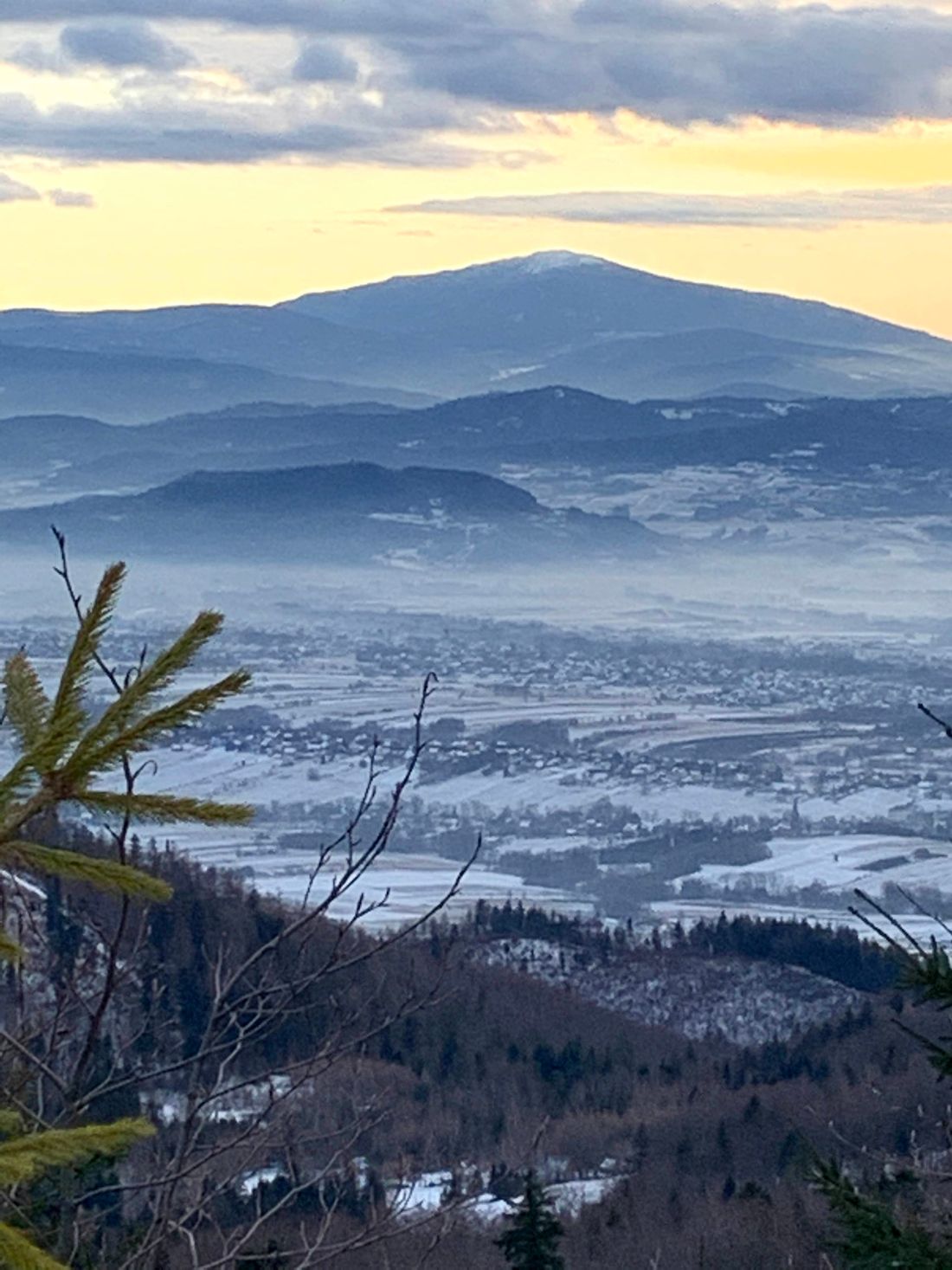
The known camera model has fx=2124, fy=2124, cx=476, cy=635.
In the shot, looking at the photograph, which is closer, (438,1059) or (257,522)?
(438,1059)

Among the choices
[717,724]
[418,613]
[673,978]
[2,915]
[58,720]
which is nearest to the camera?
[58,720]

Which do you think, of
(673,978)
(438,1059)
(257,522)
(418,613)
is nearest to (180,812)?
(438,1059)

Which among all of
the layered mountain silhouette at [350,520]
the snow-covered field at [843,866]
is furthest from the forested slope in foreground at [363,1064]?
the layered mountain silhouette at [350,520]

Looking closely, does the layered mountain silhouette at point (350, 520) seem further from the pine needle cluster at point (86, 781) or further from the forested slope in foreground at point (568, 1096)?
the pine needle cluster at point (86, 781)

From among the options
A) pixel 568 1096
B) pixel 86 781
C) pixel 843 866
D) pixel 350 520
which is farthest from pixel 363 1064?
pixel 350 520

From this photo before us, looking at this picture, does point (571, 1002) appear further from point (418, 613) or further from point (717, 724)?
point (418, 613)

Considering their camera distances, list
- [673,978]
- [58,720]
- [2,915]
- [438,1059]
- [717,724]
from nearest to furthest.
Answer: [58,720] < [2,915] < [438,1059] < [673,978] < [717,724]

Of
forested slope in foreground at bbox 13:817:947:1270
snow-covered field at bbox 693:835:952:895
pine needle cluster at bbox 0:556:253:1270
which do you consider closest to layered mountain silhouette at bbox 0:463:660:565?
snow-covered field at bbox 693:835:952:895
